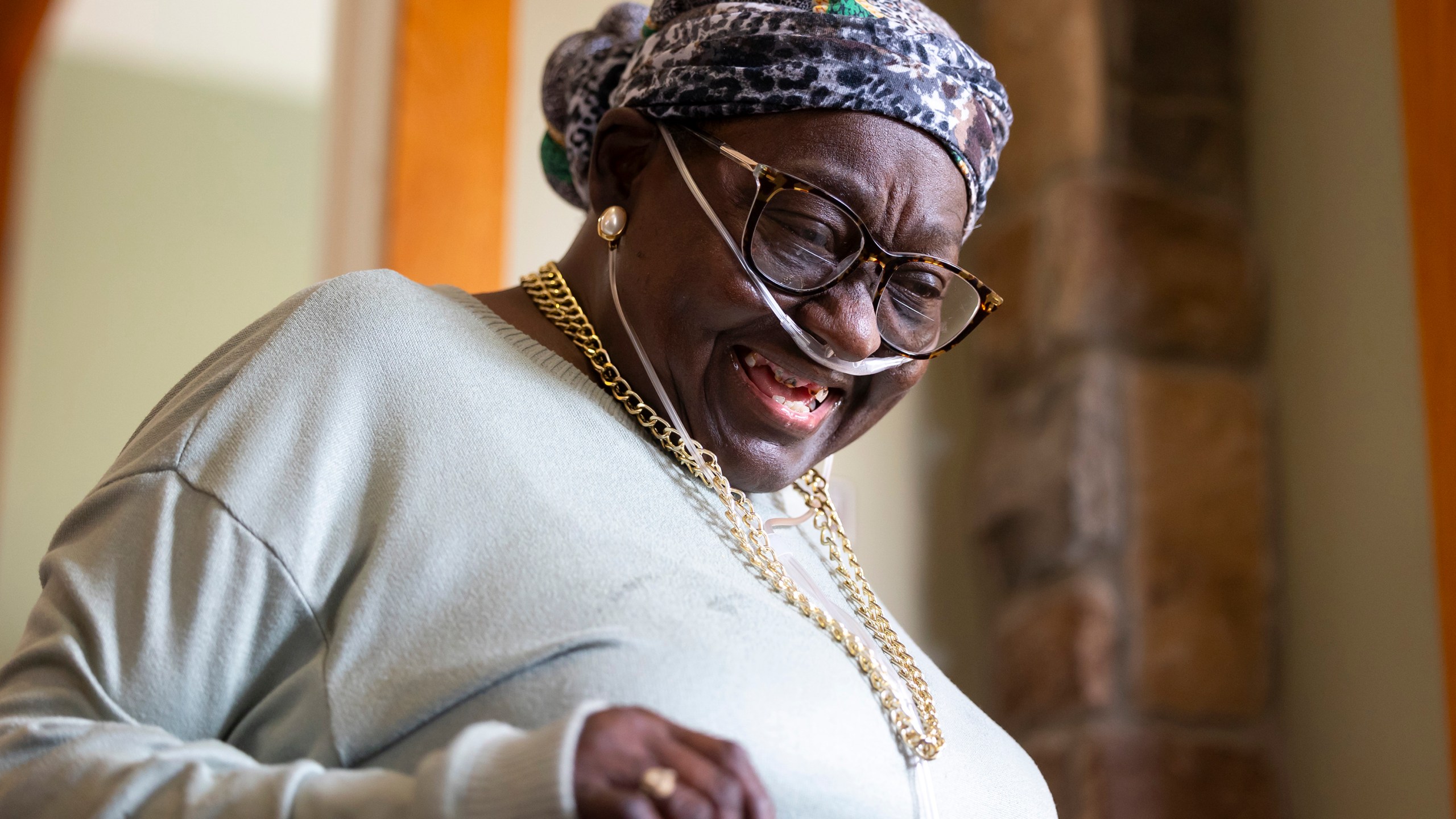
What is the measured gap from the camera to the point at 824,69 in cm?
106

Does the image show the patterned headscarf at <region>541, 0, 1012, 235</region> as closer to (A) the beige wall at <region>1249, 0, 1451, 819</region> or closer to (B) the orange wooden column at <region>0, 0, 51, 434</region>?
(A) the beige wall at <region>1249, 0, 1451, 819</region>

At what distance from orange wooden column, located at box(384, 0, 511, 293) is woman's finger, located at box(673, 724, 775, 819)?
1225 mm

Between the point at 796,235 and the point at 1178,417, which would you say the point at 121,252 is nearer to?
the point at 1178,417

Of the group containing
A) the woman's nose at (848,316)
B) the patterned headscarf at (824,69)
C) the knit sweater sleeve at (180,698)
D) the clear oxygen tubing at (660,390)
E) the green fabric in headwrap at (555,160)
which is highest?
the patterned headscarf at (824,69)

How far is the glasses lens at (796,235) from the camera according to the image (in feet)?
3.49

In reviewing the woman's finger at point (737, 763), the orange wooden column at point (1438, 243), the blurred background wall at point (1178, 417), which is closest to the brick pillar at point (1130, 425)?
the blurred background wall at point (1178, 417)

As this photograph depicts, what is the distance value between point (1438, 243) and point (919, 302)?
2.89ft

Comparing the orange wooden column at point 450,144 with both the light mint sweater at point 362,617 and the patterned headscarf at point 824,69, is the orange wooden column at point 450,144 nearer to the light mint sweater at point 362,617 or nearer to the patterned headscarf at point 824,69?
the patterned headscarf at point 824,69

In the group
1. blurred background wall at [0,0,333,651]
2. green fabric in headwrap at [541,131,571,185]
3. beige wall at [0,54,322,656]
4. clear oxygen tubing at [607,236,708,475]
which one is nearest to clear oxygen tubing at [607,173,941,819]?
clear oxygen tubing at [607,236,708,475]

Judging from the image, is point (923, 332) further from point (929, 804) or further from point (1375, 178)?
point (1375, 178)

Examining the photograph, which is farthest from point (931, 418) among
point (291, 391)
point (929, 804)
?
point (291, 391)

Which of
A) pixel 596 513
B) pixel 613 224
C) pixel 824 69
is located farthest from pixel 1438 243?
pixel 596 513

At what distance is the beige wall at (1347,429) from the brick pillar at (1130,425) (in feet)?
0.15

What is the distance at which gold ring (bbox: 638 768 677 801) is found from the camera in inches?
26.9
